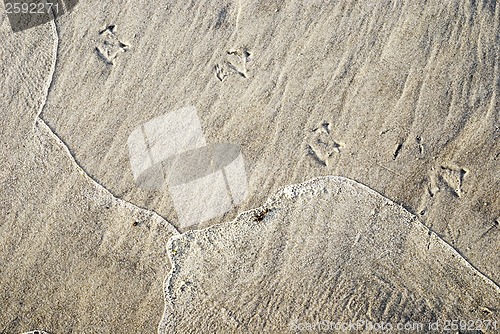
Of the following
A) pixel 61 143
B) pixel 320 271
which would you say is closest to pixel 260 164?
pixel 320 271

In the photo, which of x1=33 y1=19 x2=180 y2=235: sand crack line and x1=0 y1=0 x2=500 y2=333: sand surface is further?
x1=33 y1=19 x2=180 y2=235: sand crack line

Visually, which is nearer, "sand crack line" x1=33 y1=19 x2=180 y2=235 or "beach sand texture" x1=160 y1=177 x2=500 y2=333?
"beach sand texture" x1=160 y1=177 x2=500 y2=333

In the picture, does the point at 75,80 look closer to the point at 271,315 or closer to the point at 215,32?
the point at 215,32

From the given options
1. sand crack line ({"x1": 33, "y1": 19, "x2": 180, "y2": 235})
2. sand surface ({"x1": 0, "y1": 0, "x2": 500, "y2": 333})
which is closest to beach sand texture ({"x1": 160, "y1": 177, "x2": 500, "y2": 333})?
sand surface ({"x1": 0, "y1": 0, "x2": 500, "y2": 333})

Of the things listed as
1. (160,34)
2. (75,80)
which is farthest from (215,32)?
(75,80)

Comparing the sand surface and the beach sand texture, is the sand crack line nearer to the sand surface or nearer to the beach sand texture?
the sand surface

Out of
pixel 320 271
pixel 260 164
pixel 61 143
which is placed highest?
pixel 61 143

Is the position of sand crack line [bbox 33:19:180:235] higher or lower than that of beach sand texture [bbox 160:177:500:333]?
higher

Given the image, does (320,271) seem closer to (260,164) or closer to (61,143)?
(260,164)
